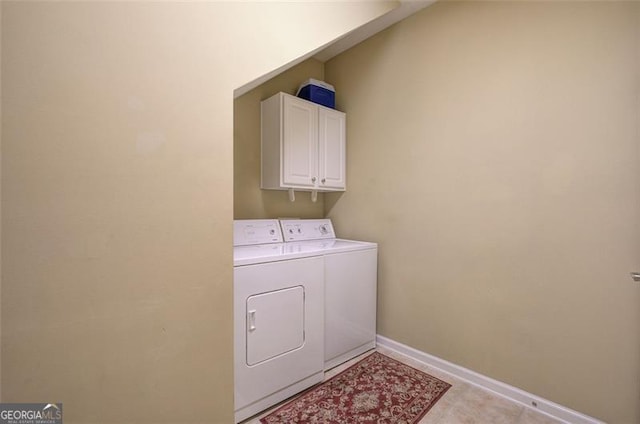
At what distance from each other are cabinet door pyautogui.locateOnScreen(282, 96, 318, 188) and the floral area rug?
4.97 feet

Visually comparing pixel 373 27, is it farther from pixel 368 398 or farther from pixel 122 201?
pixel 368 398

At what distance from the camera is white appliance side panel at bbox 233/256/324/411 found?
5.06ft

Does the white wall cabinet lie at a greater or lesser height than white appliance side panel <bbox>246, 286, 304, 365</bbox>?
greater

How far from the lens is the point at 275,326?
1694 millimetres

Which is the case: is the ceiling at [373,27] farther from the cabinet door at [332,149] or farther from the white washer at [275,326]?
the white washer at [275,326]

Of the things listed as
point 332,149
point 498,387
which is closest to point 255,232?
point 332,149

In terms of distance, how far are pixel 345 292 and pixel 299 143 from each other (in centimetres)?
128

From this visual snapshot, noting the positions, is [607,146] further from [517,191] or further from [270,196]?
[270,196]

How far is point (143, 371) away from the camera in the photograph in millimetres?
983

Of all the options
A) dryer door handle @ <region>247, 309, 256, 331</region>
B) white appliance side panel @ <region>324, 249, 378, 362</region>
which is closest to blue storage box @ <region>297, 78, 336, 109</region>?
white appliance side panel @ <region>324, 249, 378, 362</region>

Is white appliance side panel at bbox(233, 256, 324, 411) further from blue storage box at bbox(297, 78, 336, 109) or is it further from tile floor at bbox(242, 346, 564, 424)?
blue storage box at bbox(297, 78, 336, 109)

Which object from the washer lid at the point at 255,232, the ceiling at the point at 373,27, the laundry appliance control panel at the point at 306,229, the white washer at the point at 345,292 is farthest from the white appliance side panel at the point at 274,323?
the ceiling at the point at 373,27

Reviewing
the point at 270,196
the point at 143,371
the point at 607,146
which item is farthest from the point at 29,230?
the point at 607,146

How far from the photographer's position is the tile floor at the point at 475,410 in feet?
5.15
